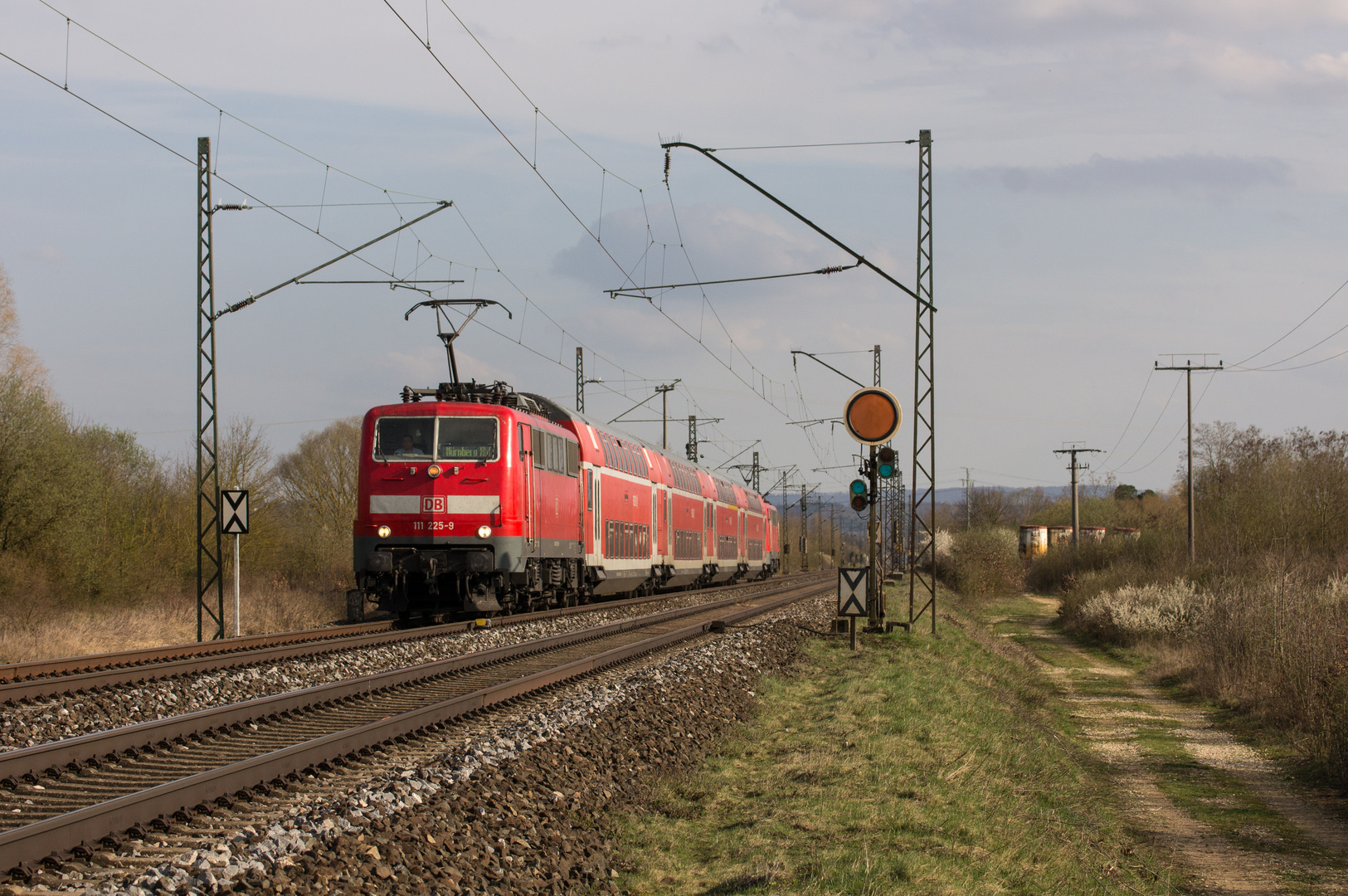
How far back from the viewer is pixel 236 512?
58.2ft

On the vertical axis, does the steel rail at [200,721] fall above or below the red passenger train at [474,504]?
below

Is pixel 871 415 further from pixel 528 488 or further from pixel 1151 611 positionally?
pixel 1151 611

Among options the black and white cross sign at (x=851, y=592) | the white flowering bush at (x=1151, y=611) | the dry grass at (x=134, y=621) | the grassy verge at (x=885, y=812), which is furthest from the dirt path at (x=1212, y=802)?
the dry grass at (x=134, y=621)

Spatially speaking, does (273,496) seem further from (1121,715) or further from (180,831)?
(180,831)

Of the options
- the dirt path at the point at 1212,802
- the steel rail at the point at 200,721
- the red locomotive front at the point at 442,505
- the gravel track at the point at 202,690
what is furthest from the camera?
the red locomotive front at the point at 442,505

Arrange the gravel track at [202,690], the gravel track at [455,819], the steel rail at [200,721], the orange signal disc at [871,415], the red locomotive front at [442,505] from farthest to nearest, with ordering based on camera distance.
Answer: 1. the red locomotive front at [442,505]
2. the orange signal disc at [871,415]
3. the gravel track at [202,690]
4. the steel rail at [200,721]
5. the gravel track at [455,819]

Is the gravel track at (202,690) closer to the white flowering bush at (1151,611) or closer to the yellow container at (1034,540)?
the white flowering bush at (1151,611)

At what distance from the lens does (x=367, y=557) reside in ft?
58.6

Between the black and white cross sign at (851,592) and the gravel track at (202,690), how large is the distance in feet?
15.8

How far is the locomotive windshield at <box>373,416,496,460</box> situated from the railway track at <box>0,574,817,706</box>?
2.89m

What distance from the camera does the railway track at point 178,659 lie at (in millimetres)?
10586

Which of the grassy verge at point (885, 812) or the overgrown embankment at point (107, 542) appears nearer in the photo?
the grassy verge at point (885, 812)

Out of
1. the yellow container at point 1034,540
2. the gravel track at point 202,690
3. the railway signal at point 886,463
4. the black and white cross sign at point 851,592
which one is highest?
the railway signal at point 886,463

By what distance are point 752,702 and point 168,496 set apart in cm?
Result: 2063
